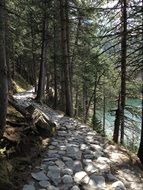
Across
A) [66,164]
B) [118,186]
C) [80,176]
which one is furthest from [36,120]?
[118,186]

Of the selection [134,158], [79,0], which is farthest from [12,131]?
[79,0]

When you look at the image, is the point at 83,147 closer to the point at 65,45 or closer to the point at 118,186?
the point at 118,186

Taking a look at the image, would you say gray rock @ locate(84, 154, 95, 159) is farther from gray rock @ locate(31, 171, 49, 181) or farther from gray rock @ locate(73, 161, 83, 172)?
gray rock @ locate(31, 171, 49, 181)

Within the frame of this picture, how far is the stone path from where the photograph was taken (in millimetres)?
6320

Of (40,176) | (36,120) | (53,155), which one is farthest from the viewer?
(36,120)

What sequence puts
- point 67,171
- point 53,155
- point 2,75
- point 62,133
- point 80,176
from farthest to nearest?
point 62,133 < point 53,155 < point 2,75 < point 67,171 < point 80,176

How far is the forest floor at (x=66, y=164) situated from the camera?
20.5 ft

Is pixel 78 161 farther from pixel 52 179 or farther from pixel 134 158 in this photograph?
pixel 134 158

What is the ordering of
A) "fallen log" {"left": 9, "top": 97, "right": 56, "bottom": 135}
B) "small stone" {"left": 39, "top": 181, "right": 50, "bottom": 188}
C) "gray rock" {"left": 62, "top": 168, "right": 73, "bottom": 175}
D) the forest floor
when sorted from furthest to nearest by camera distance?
"fallen log" {"left": 9, "top": 97, "right": 56, "bottom": 135}, "gray rock" {"left": 62, "top": 168, "right": 73, "bottom": 175}, the forest floor, "small stone" {"left": 39, "top": 181, "right": 50, "bottom": 188}

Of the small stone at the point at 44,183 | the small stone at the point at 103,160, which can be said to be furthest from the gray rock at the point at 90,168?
the small stone at the point at 44,183

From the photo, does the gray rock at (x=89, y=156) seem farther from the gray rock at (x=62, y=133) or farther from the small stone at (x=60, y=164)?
the gray rock at (x=62, y=133)

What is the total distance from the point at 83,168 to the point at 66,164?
0.44m

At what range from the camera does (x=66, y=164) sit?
739cm

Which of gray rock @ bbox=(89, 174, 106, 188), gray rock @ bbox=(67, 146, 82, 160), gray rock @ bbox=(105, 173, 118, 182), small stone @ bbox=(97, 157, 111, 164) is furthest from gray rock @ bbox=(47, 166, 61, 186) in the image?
small stone @ bbox=(97, 157, 111, 164)
